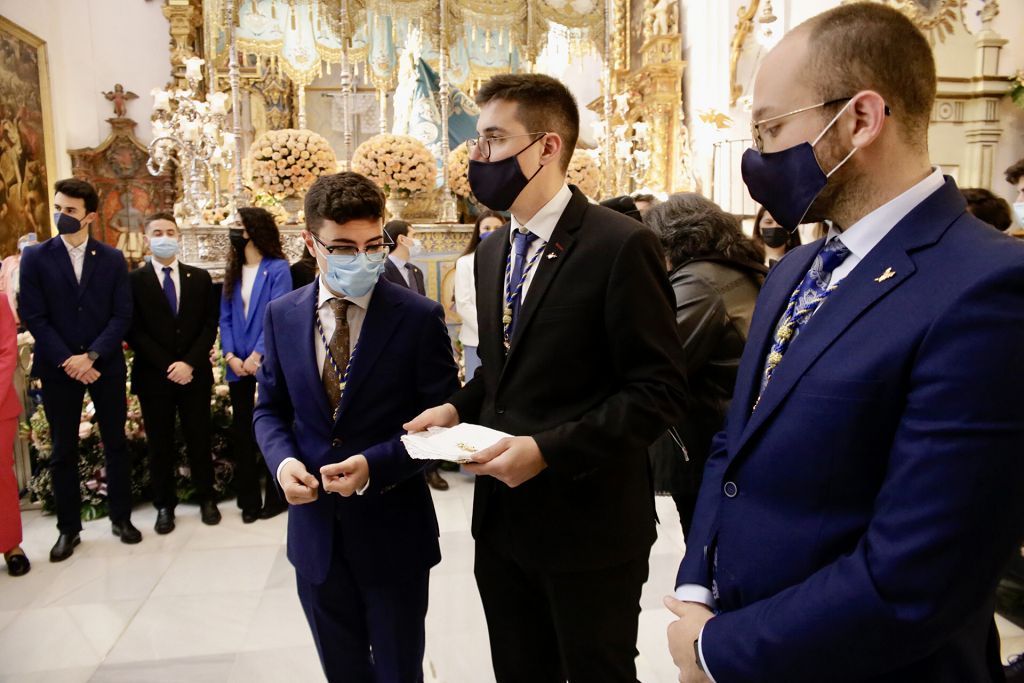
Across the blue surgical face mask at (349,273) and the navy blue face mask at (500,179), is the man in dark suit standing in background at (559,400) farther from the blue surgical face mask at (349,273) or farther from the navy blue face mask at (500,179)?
the blue surgical face mask at (349,273)

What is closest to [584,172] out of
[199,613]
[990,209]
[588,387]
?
[990,209]

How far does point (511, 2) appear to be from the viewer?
9.57 m

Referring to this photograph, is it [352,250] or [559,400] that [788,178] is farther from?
[352,250]

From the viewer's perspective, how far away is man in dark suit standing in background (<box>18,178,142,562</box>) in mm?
4051

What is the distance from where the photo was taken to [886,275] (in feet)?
3.57

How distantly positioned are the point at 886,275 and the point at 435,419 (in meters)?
1.15

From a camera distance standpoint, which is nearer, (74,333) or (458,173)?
(74,333)

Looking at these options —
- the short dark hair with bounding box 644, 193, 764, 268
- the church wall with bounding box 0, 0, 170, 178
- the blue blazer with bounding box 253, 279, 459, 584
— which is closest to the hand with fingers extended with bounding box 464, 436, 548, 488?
the blue blazer with bounding box 253, 279, 459, 584

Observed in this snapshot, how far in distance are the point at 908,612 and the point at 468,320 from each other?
14.1 ft

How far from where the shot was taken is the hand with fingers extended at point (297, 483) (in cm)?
182

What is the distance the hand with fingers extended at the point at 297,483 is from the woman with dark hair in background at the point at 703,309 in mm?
1259

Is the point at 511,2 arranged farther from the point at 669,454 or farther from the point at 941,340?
the point at 941,340

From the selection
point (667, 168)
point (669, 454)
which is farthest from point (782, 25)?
point (669, 454)

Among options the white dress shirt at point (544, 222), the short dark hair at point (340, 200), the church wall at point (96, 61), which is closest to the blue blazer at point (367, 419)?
the short dark hair at point (340, 200)
